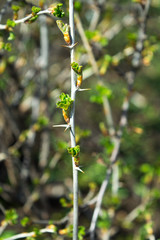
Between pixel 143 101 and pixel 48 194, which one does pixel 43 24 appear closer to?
pixel 48 194

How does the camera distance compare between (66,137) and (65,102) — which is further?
(66,137)

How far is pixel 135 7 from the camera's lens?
230cm

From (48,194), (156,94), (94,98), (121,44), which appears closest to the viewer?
(94,98)

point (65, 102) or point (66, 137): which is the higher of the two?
point (65, 102)

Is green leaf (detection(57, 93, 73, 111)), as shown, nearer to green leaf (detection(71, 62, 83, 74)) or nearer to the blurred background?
green leaf (detection(71, 62, 83, 74))

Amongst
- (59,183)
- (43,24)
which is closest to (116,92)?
(59,183)

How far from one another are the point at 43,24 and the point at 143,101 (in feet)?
9.17

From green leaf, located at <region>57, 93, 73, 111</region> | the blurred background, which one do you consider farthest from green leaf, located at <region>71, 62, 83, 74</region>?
the blurred background

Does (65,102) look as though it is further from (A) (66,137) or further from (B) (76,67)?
(A) (66,137)

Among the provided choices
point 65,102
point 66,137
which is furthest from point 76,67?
point 66,137

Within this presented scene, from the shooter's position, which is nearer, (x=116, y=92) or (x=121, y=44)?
(x=116, y=92)

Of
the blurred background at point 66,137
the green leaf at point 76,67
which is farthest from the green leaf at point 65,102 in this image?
the blurred background at point 66,137

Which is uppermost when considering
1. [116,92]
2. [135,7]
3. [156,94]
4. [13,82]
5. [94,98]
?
[135,7]

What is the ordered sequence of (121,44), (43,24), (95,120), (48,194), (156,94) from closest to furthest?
(43,24), (48,194), (95,120), (156,94), (121,44)
